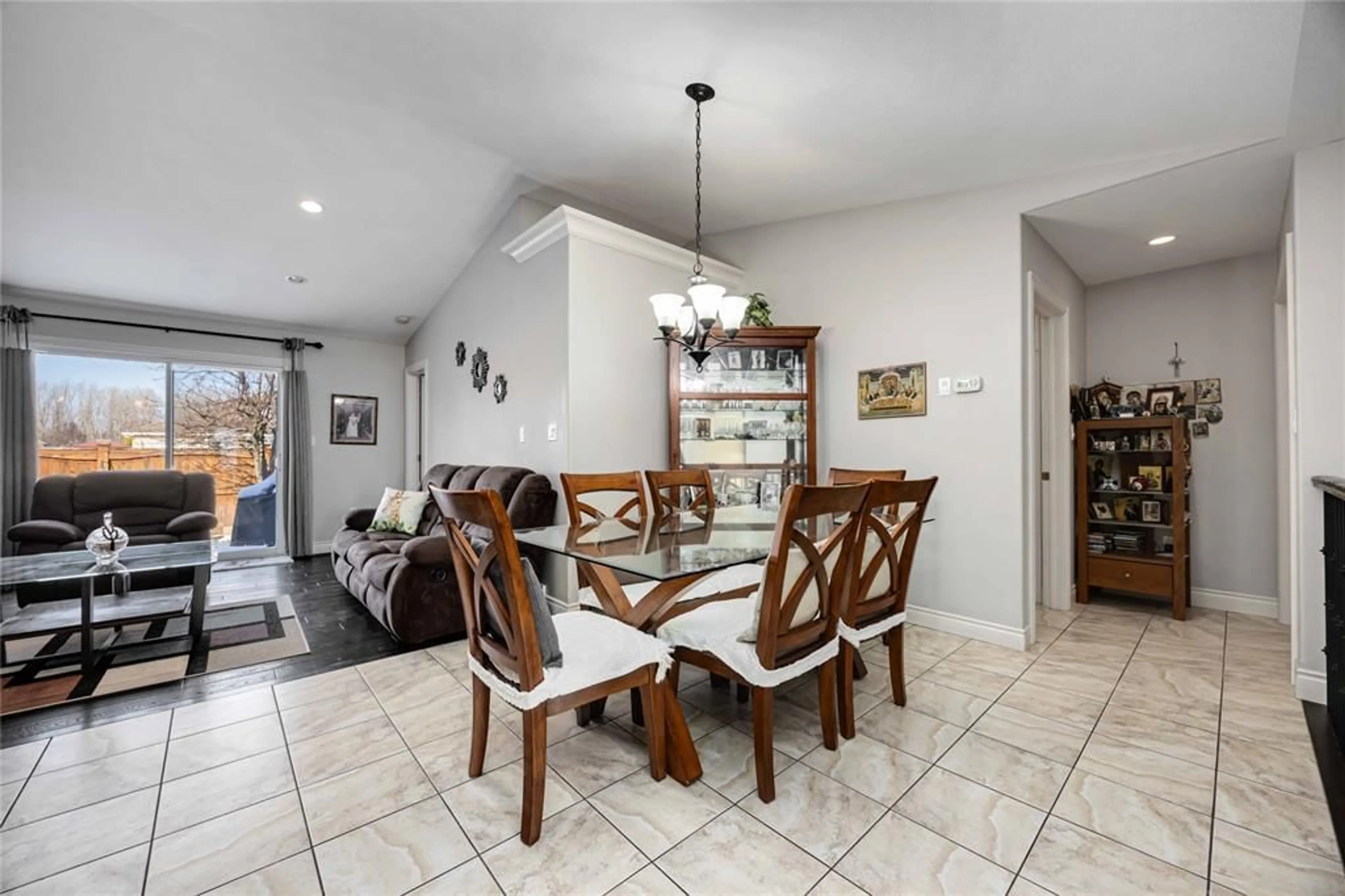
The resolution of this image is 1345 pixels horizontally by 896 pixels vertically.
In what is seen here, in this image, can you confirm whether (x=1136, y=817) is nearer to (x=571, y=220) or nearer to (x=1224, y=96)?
(x=1224, y=96)

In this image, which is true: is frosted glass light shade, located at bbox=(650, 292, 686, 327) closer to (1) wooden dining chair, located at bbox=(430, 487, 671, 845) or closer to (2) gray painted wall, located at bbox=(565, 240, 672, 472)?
(2) gray painted wall, located at bbox=(565, 240, 672, 472)

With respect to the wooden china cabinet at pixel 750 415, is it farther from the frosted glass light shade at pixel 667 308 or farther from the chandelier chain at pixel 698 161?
the frosted glass light shade at pixel 667 308

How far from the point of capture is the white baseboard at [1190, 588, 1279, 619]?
351cm

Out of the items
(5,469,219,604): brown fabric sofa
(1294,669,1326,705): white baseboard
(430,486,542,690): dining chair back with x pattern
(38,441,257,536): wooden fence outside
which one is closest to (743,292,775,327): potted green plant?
(430,486,542,690): dining chair back with x pattern

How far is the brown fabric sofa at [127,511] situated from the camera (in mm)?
3973

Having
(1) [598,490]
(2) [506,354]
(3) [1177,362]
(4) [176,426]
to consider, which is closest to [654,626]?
(1) [598,490]

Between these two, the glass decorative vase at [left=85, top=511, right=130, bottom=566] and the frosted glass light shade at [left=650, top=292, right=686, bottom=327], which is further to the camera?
the glass decorative vase at [left=85, top=511, right=130, bottom=566]

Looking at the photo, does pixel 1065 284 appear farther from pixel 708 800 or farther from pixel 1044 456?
pixel 708 800

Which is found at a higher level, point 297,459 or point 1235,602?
point 297,459

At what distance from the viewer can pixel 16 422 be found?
435 centimetres

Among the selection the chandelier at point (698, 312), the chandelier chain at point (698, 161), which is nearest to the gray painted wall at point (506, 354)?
the chandelier chain at point (698, 161)

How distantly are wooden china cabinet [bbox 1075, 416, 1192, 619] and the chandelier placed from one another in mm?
2934

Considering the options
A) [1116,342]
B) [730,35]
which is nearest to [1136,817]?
[730,35]

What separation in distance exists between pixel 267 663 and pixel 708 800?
2.45 m
